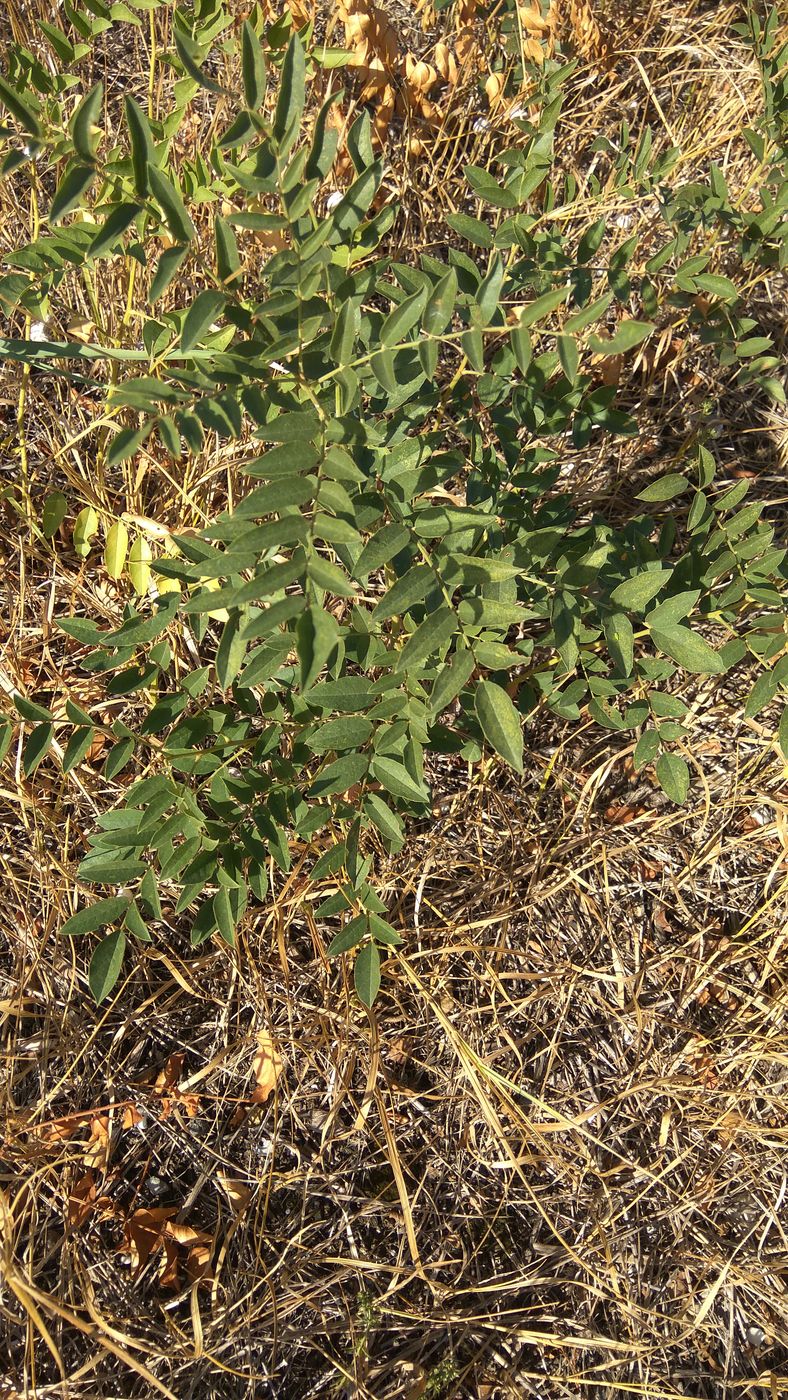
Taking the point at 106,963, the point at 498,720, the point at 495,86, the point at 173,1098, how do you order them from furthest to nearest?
the point at 495,86 < the point at 173,1098 < the point at 106,963 < the point at 498,720

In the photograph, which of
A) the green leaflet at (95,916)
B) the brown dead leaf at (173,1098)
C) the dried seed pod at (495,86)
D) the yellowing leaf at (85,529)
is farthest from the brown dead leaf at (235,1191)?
the dried seed pod at (495,86)

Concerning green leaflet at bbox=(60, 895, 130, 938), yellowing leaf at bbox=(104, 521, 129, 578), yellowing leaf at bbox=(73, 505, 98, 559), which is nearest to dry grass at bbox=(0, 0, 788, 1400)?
yellowing leaf at bbox=(73, 505, 98, 559)

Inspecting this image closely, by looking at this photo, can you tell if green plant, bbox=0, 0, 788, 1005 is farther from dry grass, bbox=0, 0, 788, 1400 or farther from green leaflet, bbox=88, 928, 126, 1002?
dry grass, bbox=0, 0, 788, 1400

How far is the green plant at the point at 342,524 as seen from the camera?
3.64 ft

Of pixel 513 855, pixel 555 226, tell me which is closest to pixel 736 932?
pixel 513 855

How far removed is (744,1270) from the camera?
6.24 ft

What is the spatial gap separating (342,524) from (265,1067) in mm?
1252

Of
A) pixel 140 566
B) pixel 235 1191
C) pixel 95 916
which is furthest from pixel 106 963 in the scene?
pixel 140 566

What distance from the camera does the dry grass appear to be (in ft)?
5.83

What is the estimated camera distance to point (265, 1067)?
75.9 inches

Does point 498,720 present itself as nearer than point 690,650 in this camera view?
Yes

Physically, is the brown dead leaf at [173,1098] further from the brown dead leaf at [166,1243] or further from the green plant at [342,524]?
the green plant at [342,524]

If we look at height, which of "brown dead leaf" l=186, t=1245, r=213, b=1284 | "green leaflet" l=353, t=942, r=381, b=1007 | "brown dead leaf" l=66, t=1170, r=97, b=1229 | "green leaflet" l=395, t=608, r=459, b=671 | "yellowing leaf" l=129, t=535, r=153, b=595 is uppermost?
"green leaflet" l=395, t=608, r=459, b=671

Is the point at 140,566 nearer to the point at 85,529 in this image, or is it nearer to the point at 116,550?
the point at 116,550
